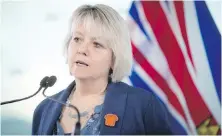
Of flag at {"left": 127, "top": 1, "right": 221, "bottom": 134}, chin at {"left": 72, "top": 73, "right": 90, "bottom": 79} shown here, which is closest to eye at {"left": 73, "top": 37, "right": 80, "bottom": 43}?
chin at {"left": 72, "top": 73, "right": 90, "bottom": 79}

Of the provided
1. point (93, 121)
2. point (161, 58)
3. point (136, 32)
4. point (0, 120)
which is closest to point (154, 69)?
point (161, 58)

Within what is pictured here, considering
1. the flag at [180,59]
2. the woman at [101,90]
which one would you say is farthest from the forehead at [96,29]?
the flag at [180,59]

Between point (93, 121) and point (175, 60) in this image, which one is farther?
Answer: point (175, 60)

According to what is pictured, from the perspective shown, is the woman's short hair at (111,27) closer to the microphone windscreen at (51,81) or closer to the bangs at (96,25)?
the bangs at (96,25)

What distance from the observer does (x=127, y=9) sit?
1312mm

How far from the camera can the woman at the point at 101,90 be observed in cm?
98

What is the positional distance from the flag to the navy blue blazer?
0.89 ft

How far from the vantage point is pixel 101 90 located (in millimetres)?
1062

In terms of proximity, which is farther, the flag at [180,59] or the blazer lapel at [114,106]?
the flag at [180,59]

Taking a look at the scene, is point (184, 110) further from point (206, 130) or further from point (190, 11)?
point (190, 11)

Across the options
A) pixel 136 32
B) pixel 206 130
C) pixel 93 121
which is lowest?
pixel 206 130

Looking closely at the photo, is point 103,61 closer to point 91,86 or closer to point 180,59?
point 91,86

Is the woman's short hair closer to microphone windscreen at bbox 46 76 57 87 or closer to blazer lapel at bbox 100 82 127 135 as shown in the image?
blazer lapel at bbox 100 82 127 135

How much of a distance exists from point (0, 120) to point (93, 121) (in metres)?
0.50
